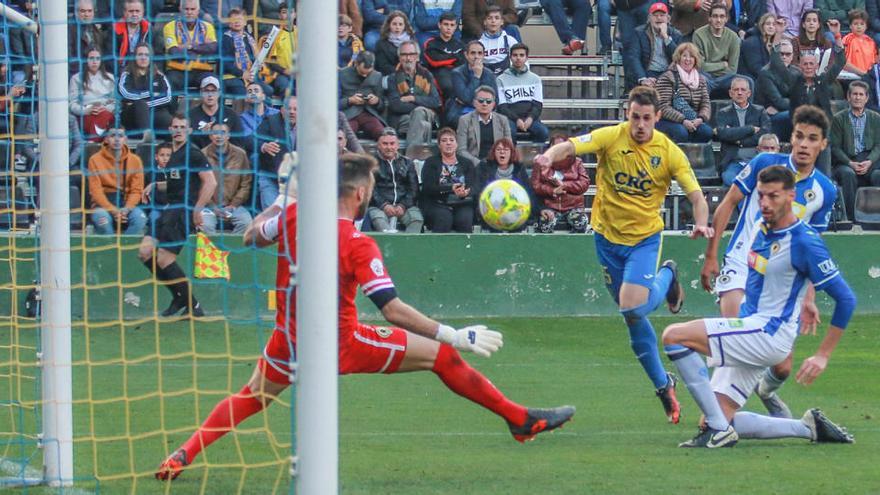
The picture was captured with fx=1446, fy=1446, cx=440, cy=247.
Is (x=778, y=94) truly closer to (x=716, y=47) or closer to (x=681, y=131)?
(x=716, y=47)

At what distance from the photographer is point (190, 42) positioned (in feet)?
40.6

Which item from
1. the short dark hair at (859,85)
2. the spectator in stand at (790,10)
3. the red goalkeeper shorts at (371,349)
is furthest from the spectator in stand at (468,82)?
the red goalkeeper shorts at (371,349)

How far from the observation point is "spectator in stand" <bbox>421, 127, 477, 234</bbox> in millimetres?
16594

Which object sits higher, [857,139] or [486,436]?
[857,139]

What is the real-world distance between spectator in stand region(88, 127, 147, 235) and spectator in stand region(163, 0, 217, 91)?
33.1 inches

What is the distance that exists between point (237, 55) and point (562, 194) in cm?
558

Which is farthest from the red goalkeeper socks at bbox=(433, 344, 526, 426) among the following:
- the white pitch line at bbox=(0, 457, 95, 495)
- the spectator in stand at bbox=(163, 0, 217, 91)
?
the spectator in stand at bbox=(163, 0, 217, 91)

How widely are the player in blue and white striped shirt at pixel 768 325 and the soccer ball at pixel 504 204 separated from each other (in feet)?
22.9

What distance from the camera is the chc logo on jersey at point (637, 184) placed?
10430mm

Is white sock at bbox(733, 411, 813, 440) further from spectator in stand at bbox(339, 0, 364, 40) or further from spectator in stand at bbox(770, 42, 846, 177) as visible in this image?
spectator in stand at bbox(339, 0, 364, 40)

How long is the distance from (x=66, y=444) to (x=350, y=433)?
7.41 feet

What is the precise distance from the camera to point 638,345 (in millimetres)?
9898

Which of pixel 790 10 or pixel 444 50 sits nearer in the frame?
pixel 444 50

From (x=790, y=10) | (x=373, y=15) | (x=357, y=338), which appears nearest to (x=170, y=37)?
(x=373, y=15)
